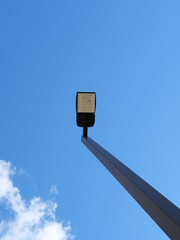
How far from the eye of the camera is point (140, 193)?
1.91m

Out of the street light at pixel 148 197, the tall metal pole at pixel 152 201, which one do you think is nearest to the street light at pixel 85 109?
the street light at pixel 148 197

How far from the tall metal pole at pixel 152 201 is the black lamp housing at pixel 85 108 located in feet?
5.41

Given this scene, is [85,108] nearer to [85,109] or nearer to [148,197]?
[85,109]

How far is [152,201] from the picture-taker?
5.68ft

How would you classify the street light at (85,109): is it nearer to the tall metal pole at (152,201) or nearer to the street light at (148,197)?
the street light at (148,197)

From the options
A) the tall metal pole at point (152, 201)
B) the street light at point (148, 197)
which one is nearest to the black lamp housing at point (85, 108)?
the street light at point (148, 197)

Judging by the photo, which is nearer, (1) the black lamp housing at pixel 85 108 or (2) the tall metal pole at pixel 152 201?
(2) the tall metal pole at pixel 152 201

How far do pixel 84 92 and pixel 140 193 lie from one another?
2.38 meters

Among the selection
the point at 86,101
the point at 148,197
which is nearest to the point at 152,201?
the point at 148,197

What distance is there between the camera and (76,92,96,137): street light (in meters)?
4.16

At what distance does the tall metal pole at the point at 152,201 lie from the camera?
1483mm

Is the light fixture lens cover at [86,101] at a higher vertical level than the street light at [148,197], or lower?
higher

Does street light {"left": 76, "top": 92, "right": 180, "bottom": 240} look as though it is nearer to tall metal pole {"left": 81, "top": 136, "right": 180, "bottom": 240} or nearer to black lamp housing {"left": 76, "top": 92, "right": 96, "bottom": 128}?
tall metal pole {"left": 81, "top": 136, "right": 180, "bottom": 240}

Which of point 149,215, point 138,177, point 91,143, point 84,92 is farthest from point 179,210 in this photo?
point 84,92
